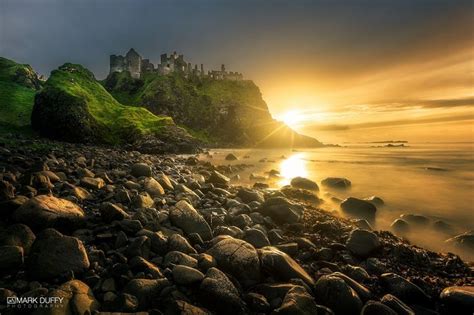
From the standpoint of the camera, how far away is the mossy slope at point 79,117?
37.8 m

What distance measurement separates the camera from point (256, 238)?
26.5 ft

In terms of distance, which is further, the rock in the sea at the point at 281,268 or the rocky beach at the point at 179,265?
the rock in the sea at the point at 281,268

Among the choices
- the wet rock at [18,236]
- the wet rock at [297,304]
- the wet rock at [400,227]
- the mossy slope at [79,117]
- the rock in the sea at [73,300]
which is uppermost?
the mossy slope at [79,117]

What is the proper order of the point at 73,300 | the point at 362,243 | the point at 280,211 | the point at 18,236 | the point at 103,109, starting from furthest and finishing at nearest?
the point at 103,109 < the point at 280,211 < the point at 362,243 < the point at 18,236 < the point at 73,300

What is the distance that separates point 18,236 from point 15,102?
2233 inches

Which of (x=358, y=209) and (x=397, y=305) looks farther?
(x=358, y=209)

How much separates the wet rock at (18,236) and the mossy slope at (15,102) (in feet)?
120

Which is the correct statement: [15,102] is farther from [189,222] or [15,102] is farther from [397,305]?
[397,305]

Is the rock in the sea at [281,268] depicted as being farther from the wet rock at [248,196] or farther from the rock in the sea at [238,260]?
the wet rock at [248,196]

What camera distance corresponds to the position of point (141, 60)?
13400 cm

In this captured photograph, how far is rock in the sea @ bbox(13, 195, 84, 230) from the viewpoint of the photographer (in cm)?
599

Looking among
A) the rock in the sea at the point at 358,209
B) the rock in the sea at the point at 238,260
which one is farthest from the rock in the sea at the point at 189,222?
the rock in the sea at the point at 358,209

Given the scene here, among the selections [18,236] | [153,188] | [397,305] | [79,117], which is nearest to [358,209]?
[397,305]

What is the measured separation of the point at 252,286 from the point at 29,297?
3967 mm
